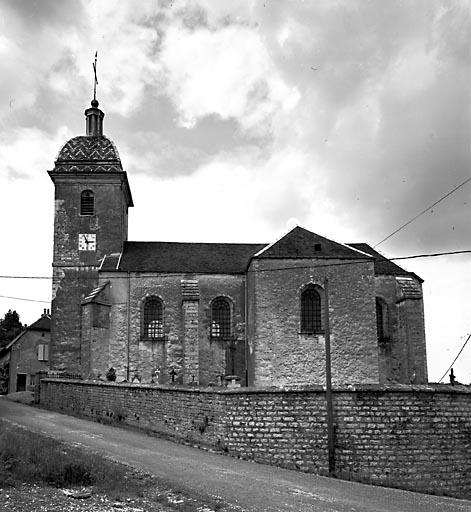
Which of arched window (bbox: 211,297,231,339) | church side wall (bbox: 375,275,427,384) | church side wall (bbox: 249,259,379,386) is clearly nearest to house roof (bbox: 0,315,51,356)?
arched window (bbox: 211,297,231,339)

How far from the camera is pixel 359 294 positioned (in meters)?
28.4

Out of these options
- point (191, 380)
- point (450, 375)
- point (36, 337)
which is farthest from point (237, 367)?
point (36, 337)

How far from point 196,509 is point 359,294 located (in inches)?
767

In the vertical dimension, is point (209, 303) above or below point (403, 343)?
above

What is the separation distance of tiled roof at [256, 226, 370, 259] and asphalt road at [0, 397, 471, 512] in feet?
40.9

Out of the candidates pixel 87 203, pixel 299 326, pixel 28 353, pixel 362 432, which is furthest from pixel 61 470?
pixel 28 353

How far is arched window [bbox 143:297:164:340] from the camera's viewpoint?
1228 inches

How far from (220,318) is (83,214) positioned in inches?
376

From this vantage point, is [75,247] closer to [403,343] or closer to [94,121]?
[94,121]

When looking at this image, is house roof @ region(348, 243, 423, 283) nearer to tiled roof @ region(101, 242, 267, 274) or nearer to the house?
tiled roof @ region(101, 242, 267, 274)

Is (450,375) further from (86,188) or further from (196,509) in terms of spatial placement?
(86,188)

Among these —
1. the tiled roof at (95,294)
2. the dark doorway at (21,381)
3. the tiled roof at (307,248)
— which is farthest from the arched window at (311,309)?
the dark doorway at (21,381)

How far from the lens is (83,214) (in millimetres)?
33875

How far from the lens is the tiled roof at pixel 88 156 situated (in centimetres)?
3400
